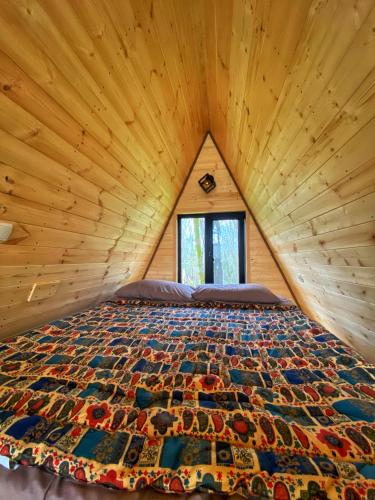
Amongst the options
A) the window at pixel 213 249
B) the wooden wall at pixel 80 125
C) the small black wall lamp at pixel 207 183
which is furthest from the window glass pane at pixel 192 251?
the wooden wall at pixel 80 125

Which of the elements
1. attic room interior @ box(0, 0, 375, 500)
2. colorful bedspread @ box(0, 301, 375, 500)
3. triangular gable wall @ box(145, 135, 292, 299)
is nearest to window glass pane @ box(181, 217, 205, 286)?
triangular gable wall @ box(145, 135, 292, 299)

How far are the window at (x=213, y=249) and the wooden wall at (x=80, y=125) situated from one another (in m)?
1.15

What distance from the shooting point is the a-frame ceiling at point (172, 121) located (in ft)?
2.38

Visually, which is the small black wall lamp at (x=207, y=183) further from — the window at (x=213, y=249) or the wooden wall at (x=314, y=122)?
the wooden wall at (x=314, y=122)

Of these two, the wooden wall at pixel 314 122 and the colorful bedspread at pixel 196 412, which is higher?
the wooden wall at pixel 314 122

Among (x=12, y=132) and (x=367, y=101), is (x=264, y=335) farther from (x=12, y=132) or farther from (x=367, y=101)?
(x=12, y=132)

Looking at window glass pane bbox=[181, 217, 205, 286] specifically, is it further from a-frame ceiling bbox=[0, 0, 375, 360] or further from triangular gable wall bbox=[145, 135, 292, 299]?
a-frame ceiling bbox=[0, 0, 375, 360]

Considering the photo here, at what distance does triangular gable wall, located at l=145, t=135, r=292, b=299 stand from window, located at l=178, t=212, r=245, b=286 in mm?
106

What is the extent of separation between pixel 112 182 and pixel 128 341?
112 cm

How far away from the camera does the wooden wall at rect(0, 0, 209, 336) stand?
79 centimetres

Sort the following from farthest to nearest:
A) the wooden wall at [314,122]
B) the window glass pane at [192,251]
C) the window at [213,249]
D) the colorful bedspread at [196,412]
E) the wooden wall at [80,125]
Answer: the window glass pane at [192,251], the window at [213,249], the wooden wall at [80,125], the wooden wall at [314,122], the colorful bedspread at [196,412]

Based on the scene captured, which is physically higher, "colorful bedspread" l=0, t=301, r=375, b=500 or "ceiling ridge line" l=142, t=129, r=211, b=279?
"ceiling ridge line" l=142, t=129, r=211, b=279

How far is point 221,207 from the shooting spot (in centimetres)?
285

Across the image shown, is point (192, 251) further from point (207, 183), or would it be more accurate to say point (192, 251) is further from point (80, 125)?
point (80, 125)
